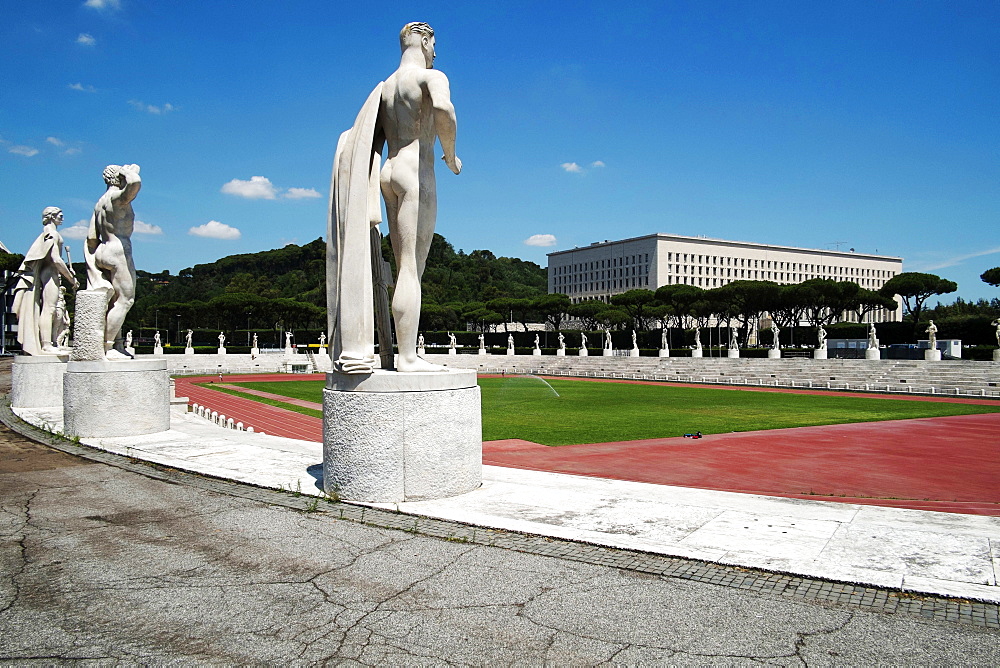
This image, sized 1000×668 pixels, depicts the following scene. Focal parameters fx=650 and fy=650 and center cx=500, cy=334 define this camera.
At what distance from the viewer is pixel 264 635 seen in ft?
10.3

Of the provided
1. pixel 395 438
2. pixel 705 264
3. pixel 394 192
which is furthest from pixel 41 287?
pixel 705 264

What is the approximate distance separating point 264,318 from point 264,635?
79102 millimetres

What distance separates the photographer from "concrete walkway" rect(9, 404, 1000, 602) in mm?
3967

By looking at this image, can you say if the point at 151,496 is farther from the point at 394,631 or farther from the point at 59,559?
the point at 394,631

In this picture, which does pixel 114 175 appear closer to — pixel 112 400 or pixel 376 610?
pixel 112 400

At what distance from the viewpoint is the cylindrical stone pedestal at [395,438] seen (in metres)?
5.69

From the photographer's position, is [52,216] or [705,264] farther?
[705,264]

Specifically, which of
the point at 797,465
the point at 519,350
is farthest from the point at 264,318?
the point at 797,465

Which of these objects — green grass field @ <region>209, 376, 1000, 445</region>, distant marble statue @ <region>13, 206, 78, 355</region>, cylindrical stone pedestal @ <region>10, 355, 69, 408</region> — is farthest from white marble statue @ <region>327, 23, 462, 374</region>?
distant marble statue @ <region>13, 206, 78, 355</region>

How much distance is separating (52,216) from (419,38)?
13523 mm

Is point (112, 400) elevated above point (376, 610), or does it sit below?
above

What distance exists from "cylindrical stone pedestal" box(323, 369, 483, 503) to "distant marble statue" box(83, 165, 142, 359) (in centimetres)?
646

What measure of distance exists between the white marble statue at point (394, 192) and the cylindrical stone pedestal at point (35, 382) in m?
11.3

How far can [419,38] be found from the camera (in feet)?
20.6
